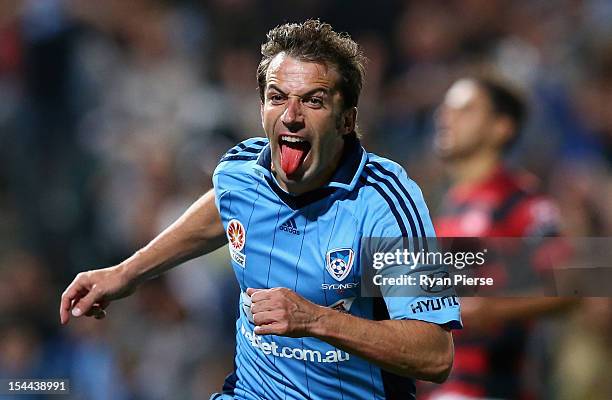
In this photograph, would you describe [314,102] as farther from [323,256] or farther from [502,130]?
[502,130]

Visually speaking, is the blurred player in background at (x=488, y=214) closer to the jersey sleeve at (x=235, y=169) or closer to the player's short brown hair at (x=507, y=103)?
the player's short brown hair at (x=507, y=103)

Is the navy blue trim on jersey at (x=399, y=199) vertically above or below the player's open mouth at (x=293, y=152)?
below

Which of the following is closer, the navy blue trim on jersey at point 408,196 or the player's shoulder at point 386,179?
the navy blue trim on jersey at point 408,196

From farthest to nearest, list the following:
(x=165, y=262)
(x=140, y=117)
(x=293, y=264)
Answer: (x=140, y=117), (x=165, y=262), (x=293, y=264)

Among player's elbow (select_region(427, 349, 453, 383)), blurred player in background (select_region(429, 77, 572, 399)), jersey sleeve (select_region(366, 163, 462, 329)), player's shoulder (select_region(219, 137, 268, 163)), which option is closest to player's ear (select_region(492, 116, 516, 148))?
blurred player in background (select_region(429, 77, 572, 399))

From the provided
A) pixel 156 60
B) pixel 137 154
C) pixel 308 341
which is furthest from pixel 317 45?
pixel 156 60

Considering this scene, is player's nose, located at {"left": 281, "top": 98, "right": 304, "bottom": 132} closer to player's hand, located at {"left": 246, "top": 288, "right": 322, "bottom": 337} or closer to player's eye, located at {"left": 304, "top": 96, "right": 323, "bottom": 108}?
player's eye, located at {"left": 304, "top": 96, "right": 323, "bottom": 108}

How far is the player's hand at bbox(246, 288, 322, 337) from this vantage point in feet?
9.66

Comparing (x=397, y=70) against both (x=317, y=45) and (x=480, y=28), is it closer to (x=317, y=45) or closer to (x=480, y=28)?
(x=480, y=28)

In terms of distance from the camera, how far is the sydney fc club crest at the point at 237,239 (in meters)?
3.75

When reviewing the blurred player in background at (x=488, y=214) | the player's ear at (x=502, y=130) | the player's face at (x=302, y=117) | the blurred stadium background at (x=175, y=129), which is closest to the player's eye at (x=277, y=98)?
the player's face at (x=302, y=117)

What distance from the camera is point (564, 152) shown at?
783cm

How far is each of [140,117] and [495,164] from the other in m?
3.83

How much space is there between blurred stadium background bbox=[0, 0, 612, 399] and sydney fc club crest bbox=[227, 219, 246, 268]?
3433mm
